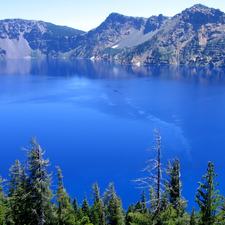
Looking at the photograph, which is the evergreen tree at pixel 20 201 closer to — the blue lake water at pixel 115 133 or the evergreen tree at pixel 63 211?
the evergreen tree at pixel 63 211

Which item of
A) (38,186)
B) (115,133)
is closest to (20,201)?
(38,186)

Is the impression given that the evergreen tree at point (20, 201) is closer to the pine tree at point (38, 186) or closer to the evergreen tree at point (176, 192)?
the pine tree at point (38, 186)

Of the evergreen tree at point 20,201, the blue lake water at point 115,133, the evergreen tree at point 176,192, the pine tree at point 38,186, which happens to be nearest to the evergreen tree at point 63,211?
the evergreen tree at point 20,201

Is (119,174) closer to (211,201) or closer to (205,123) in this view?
(211,201)

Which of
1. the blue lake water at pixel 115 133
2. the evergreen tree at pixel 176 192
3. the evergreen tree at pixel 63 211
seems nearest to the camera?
the evergreen tree at pixel 176 192

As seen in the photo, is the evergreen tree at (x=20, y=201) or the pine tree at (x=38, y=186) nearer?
the pine tree at (x=38, y=186)

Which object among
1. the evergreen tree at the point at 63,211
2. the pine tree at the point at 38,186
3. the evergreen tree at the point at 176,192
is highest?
the pine tree at the point at 38,186

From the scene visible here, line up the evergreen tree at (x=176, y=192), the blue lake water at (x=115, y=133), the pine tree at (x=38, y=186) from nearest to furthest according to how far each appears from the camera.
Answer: the pine tree at (x=38, y=186)
the evergreen tree at (x=176, y=192)
the blue lake water at (x=115, y=133)

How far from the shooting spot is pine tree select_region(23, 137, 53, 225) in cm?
1778

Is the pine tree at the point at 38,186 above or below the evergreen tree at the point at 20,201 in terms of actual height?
above

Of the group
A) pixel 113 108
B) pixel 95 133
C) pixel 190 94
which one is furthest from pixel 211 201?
pixel 190 94

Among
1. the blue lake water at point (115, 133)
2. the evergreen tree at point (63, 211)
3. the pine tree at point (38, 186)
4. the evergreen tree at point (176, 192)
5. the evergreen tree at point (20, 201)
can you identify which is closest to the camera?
the pine tree at point (38, 186)

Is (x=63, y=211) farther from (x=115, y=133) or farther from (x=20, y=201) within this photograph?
(x=115, y=133)

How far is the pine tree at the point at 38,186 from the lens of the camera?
1778 centimetres
